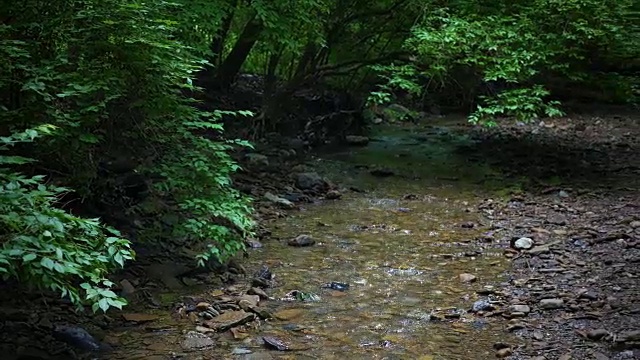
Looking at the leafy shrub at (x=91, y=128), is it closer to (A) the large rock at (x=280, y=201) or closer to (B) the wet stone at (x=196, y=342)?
(B) the wet stone at (x=196, y=342)

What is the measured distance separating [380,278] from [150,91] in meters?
2.45

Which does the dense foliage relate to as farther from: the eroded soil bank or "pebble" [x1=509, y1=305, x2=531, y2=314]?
"pebble" [x1=509, y1=305, x2=531, y2=314]

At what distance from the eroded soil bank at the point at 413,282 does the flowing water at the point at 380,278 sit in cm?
2

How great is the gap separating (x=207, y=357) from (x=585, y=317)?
2.50 metres

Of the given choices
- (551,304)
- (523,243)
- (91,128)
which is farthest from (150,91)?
(523,243)

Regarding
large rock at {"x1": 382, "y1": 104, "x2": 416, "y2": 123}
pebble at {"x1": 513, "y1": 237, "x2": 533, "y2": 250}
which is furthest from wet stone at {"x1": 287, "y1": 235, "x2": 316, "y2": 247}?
large rock at {"x1": 382, "y1": 104, "x2": 416, "y2": 123}

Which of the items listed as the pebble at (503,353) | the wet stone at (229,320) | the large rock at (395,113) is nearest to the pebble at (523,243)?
the pebble at (503,353)

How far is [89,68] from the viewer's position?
3.75 metres

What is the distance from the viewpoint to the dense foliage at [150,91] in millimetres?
2752

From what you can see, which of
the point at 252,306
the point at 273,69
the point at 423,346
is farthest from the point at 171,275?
the point at 273,69

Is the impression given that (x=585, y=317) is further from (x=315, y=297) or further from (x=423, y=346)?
(x=315, y=297)

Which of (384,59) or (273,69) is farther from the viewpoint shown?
(273,69)

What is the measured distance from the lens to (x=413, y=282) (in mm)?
4996

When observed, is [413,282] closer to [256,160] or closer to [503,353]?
[503,353]
